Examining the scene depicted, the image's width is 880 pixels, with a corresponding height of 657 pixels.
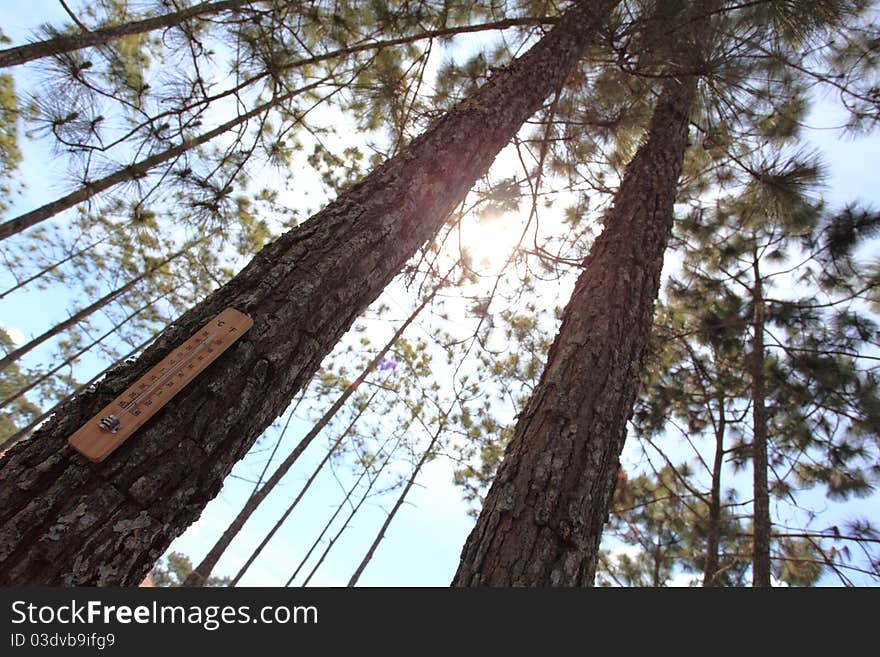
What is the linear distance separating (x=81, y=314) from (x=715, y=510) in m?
10.6

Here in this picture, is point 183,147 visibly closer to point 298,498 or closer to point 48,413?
point 48,413

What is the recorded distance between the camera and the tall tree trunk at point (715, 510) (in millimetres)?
4996

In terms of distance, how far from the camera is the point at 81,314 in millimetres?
8461

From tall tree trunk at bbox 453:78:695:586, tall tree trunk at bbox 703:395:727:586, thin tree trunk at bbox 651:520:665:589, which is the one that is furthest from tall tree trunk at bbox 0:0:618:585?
thin tree trunk at bbox 651:520:665:589

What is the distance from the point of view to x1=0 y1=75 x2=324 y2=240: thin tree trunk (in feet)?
9.68

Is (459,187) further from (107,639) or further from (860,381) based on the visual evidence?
(860,381)

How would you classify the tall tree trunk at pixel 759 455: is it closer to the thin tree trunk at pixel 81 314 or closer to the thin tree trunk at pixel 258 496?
the thin tree trunk at pixel 258 496

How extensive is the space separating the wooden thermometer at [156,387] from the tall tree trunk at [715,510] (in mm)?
5620

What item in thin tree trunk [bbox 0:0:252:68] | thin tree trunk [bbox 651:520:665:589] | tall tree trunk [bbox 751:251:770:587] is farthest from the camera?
thin tree trunk [bbox 651:520:665:589]

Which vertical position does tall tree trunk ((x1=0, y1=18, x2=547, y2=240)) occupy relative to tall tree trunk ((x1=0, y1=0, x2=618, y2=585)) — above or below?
above

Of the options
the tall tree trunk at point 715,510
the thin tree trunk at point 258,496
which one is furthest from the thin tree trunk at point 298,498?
the tall tree trunk at point 715,510

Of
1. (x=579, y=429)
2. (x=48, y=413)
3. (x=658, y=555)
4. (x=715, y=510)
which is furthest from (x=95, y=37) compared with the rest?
(x=658, y=555)

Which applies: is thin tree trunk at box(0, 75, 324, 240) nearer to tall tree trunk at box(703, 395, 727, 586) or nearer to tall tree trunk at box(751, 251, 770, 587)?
tall tree trunk at box(751, 251, 770, 587)

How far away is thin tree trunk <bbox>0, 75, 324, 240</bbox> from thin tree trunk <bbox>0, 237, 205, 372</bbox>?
3.75 metres
